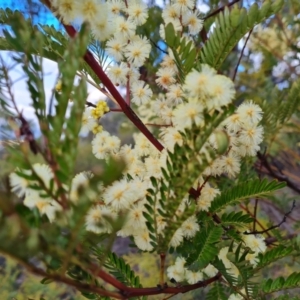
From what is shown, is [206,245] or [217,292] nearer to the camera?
[206,245]

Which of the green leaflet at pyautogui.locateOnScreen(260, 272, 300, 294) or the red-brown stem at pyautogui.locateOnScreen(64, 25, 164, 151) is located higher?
the red-brown stem at pyautogui.locateOnScreen(64, 25, 164, 151)

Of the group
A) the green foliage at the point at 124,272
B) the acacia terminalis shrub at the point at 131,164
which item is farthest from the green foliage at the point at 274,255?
the green foliage at the point at 124,272

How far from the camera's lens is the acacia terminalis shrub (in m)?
0.24

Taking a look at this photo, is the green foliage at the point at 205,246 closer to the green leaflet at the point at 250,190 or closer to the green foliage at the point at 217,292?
the green leaflet at the point at 250,190

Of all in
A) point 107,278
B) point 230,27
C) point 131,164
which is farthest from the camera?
point 131,164

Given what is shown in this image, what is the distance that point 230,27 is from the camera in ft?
1.30

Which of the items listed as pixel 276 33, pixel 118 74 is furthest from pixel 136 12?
pixel 276 33

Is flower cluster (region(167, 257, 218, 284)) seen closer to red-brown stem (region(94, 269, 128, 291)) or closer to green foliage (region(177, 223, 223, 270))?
green foliage (region(177, 223, 223, 270))

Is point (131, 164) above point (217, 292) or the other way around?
above

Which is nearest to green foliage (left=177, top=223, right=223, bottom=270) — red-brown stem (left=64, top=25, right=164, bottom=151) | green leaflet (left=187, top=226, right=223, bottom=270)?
green leaflet (left=187, top=226, right=223, bottom=270)

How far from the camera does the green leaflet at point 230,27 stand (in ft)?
1.27

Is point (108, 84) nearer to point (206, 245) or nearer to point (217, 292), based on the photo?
point (206, 245)

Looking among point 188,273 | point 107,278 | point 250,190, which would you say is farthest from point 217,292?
point 107,278

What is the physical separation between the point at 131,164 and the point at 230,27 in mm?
204
